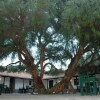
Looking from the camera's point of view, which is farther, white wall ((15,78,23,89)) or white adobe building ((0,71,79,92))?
white wall ((15,78,23,89))

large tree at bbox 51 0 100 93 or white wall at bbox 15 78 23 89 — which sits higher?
large tree at bbox 51 0 100 93

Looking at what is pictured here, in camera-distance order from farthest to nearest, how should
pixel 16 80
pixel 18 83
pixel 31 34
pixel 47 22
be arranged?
pixel 18 83, pixel 16 80, pixel 31 34, pixel 47 22

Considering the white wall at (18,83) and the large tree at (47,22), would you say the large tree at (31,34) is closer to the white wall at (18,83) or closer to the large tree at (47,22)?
the large tree at (47,22)

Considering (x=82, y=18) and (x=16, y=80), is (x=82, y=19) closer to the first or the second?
(x=82, y=18)

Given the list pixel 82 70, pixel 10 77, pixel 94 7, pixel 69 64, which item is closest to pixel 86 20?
pixel 94 7

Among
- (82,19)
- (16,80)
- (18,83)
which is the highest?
(82,19)

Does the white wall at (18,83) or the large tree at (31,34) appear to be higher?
the large tree at (31,34)

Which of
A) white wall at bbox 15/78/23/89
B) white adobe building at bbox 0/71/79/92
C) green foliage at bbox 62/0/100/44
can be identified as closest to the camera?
green foliage at bbox 62/0/100/44

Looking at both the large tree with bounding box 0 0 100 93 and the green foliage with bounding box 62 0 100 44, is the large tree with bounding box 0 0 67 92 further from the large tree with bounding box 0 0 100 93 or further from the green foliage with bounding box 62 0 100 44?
the green foliage with bounding box 62 0 100 44

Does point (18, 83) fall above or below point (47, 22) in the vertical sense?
below

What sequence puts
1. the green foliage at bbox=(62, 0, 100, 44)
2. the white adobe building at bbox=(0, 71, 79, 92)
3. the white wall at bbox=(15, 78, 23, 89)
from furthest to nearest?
the white wall at bbox=(15, 78, 23, 89), the white adobe building at bbox=(0, 71, 79, 92), the green foliage at bbox=(62, 0, 100, 44)

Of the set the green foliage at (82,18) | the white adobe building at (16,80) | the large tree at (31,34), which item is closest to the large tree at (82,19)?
the green foliage at (82,18)

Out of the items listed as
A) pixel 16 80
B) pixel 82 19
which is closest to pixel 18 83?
pixel 16 80

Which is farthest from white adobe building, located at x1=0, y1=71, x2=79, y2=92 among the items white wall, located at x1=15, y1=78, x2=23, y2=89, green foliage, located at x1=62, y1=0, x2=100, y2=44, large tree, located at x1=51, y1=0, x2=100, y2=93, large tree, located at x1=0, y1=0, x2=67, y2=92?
green foliage, located at x1=62, y1=0, x2=100, y2=44
